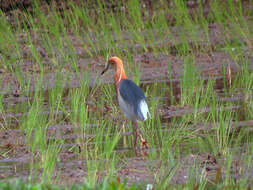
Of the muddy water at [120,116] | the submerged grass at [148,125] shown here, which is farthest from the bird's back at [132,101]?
→ the muddy water at [120,116]

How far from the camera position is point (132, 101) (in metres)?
6.30

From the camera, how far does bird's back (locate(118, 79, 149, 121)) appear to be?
6133mm

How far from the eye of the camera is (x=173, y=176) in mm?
5090

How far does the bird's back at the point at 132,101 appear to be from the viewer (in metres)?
6.13

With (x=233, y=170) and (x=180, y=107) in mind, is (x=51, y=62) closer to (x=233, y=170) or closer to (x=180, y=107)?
(x=180, y=107)

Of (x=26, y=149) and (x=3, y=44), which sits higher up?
(x=3, y=44)

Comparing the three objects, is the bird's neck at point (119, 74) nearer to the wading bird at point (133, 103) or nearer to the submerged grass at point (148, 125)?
the wading bird at point (133, 103)

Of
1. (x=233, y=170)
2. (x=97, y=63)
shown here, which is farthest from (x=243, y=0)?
(x=233, y=170)

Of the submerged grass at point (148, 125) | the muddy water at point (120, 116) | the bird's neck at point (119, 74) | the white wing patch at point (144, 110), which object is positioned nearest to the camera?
A: the submerged grass at point (148, 125)

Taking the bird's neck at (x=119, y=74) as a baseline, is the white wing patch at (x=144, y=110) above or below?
below

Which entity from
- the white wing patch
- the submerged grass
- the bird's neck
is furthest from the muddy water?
the bird's neck

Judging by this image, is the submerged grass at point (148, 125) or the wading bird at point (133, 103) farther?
the wading bird at point (133, 103)

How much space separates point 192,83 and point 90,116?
124cm

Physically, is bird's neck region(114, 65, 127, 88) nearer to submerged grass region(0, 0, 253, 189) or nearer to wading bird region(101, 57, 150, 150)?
wading bird region(101, 57, 150, 150)
